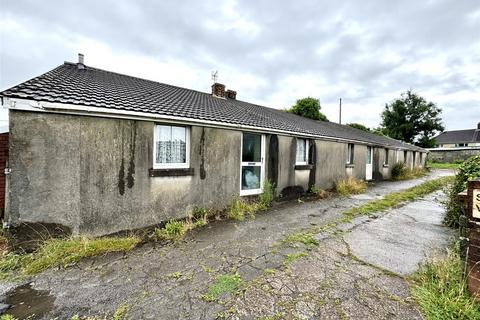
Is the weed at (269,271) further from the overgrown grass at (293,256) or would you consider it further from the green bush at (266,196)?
the green bush at (266,196)

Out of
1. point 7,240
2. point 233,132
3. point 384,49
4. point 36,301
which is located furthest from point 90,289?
point 384,49

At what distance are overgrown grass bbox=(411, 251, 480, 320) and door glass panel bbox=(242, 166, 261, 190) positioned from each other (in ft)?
15.8

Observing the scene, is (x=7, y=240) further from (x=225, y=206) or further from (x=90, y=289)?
(x=225, y=206)

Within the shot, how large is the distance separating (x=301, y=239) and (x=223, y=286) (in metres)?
2.20

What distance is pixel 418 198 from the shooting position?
8.95m

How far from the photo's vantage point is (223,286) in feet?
8.87

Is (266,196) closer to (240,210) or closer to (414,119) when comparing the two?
(240,210)

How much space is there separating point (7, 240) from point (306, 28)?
1471cm

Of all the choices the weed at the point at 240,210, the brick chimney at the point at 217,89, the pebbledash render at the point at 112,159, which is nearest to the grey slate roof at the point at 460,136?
the brick chimney at the point at 217,89

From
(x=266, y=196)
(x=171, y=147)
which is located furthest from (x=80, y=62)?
(x=266, y=196)

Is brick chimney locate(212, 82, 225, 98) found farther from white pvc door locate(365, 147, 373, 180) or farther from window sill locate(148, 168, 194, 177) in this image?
white pvc door locate(365, 147, 373, 180)

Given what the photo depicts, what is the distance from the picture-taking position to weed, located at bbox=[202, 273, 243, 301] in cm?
252

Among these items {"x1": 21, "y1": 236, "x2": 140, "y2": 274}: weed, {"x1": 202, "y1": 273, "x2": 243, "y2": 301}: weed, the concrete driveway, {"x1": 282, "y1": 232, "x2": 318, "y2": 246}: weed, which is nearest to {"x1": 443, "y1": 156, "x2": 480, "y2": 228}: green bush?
the concrete driveway

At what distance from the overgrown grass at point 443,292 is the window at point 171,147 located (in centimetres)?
499
